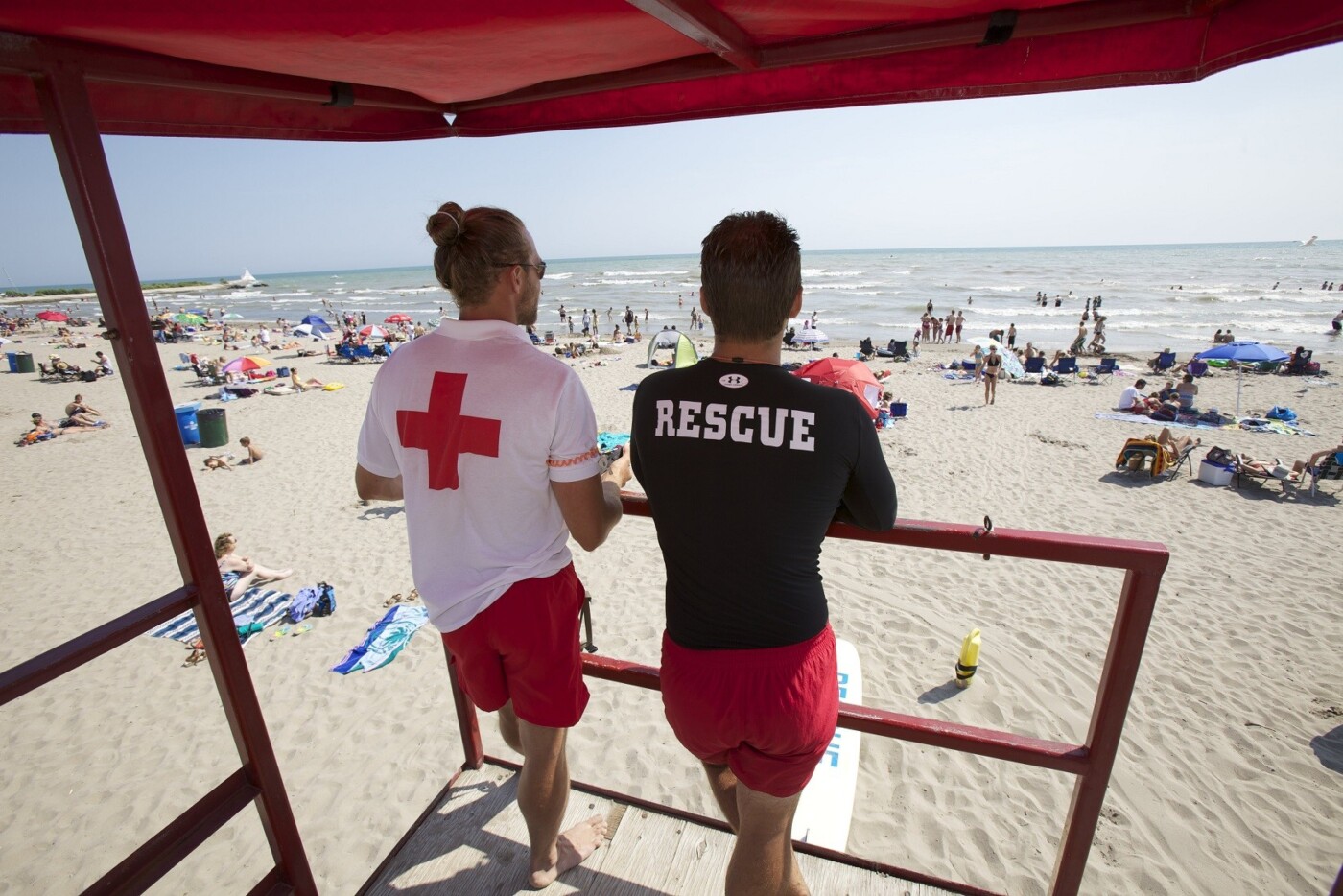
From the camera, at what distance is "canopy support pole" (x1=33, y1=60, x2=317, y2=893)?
1.25 metres

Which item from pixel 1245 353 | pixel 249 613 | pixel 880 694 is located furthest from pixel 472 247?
pixel 1245 353

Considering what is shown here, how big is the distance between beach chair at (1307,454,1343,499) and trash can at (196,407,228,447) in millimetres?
18762

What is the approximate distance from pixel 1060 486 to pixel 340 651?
34.1 feet

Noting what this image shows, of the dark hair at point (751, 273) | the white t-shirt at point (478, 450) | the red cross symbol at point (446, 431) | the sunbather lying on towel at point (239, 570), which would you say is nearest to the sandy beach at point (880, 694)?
the sunbather lying on towel at point (239, 570)

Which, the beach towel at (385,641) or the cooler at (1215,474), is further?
the cooler at (1215,474)

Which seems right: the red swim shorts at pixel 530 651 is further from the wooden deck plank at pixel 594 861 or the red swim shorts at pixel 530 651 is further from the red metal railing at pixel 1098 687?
the wooden deck plank at pixel 594 861

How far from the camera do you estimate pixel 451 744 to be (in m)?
4.48

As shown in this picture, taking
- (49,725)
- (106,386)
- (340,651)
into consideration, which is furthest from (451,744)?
(106,386)

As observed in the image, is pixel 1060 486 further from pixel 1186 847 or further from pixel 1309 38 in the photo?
pixel 1309 38

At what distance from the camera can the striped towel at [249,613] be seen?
5.93m

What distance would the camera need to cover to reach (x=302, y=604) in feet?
20.6

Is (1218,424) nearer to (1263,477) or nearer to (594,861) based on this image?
(1263,477)

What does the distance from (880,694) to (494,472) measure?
470 cm

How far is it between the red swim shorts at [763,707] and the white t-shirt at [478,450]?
50cm
